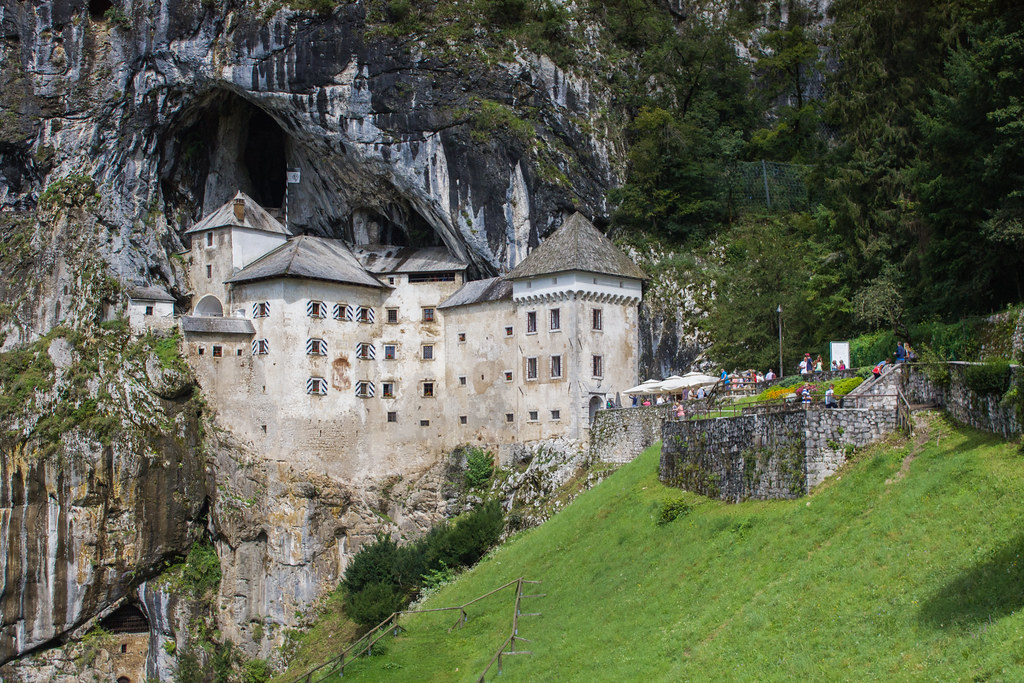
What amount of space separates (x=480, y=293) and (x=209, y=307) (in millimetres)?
16162

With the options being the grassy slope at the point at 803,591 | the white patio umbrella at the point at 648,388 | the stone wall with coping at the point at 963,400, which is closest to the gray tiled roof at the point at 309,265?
the white patio umbrella at the point at 648,388

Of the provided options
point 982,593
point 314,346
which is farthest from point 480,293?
point 982,593

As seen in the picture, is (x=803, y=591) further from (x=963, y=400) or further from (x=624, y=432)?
(x=624, y=432)

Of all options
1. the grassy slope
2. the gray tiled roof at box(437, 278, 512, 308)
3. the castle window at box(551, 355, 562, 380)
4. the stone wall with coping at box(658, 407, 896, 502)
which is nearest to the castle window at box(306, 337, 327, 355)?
the gray tiled roof at box(437, 278, 512, 308)

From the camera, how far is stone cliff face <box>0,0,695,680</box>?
63125 mm

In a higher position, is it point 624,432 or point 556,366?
point 556,366

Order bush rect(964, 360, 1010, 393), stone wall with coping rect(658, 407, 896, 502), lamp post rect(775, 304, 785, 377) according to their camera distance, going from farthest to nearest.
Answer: lamp post rect(775, 304, 785, 377) → stone wall with coping rect(658, 407, 896, 502) → bush rect(964, 360, 1010, 393)

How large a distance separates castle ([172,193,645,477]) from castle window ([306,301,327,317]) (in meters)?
0.06

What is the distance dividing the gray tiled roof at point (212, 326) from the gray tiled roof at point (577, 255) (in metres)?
15.2

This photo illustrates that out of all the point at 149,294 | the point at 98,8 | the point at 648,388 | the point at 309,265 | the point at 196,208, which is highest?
the point at 98,8

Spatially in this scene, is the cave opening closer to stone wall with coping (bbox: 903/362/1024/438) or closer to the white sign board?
the white sign board

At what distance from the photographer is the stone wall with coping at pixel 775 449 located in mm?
32125

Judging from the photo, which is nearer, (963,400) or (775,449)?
(963,400)

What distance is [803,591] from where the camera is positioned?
86.4ft
